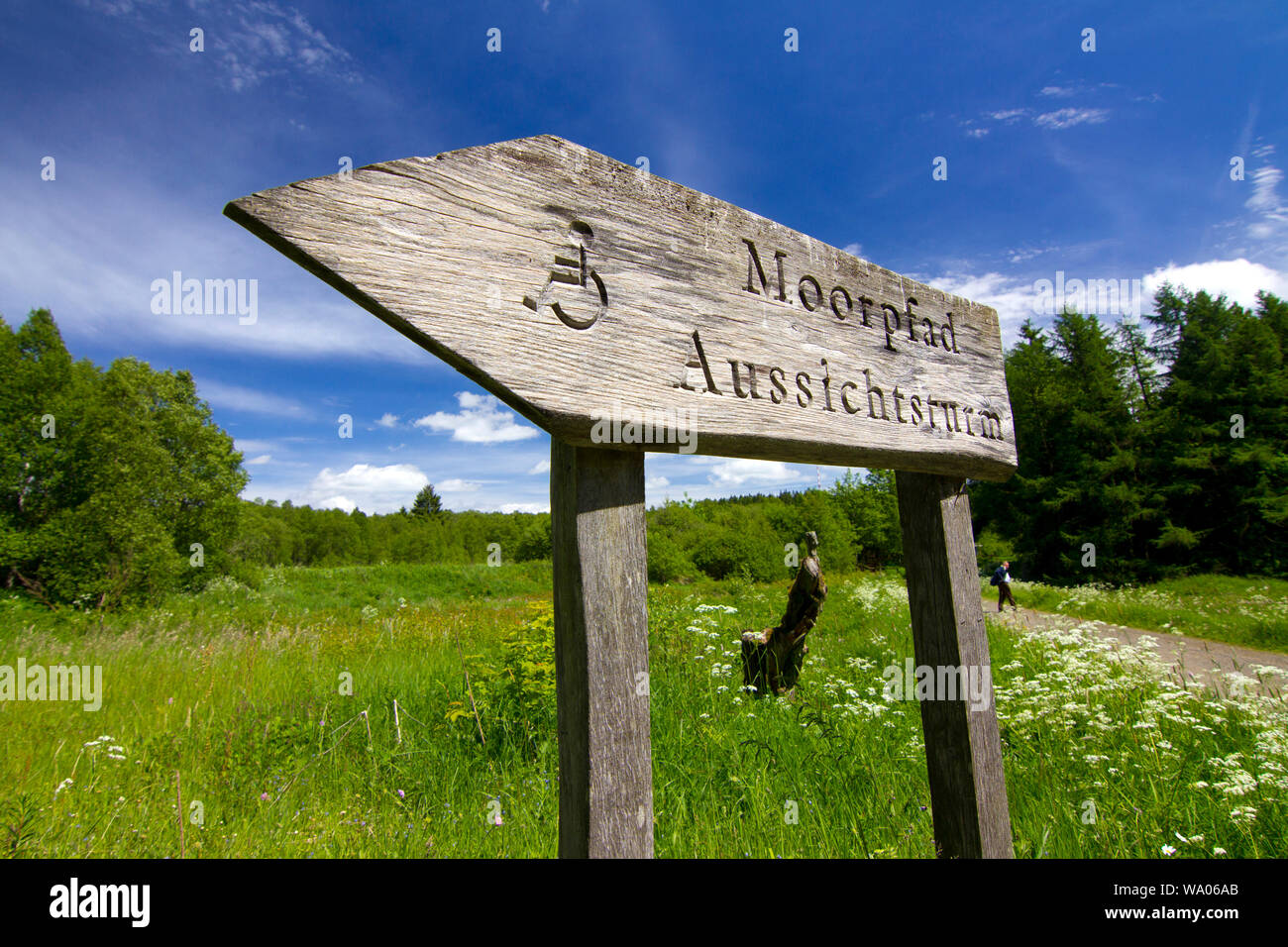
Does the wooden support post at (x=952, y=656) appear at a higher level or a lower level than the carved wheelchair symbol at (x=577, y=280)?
lower

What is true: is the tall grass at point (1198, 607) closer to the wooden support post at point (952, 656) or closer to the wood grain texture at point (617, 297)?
the wooden support post at point (952, 656)

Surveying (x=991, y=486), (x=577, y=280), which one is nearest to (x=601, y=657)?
(x=577, y=280)

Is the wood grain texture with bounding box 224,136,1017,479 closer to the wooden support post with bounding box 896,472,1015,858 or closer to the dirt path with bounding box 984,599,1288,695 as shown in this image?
the wooden support post with bounding box 896,472,1015,858

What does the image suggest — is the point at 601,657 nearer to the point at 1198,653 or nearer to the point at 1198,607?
the point at 1198,653

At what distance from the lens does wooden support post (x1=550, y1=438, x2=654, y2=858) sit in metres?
1.07

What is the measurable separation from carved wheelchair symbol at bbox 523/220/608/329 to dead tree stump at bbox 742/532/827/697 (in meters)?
4.55

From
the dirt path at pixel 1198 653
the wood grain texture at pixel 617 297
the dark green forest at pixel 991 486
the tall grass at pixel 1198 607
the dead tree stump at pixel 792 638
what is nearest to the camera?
the wood grain texture at pixel 617 297

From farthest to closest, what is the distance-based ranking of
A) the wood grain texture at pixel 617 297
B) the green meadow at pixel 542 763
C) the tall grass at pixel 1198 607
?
the tall grass at pixel 1198 607
the green meadow at pixel 542 763
the wood grain texture at pixel 617 297

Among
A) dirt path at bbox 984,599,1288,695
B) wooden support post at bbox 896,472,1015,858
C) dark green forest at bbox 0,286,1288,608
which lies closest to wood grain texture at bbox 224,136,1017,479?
wooden support post at bbox 896,472,1015,858

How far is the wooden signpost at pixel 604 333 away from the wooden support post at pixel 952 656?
0.49 metres

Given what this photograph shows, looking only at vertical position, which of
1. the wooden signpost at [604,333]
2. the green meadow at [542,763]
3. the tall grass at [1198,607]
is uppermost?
the wooden signpost at [604,333]

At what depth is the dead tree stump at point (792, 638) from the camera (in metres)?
5.43

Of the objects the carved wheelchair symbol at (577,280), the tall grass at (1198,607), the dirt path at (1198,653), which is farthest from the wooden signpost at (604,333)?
the tall grass at (1198,607)
